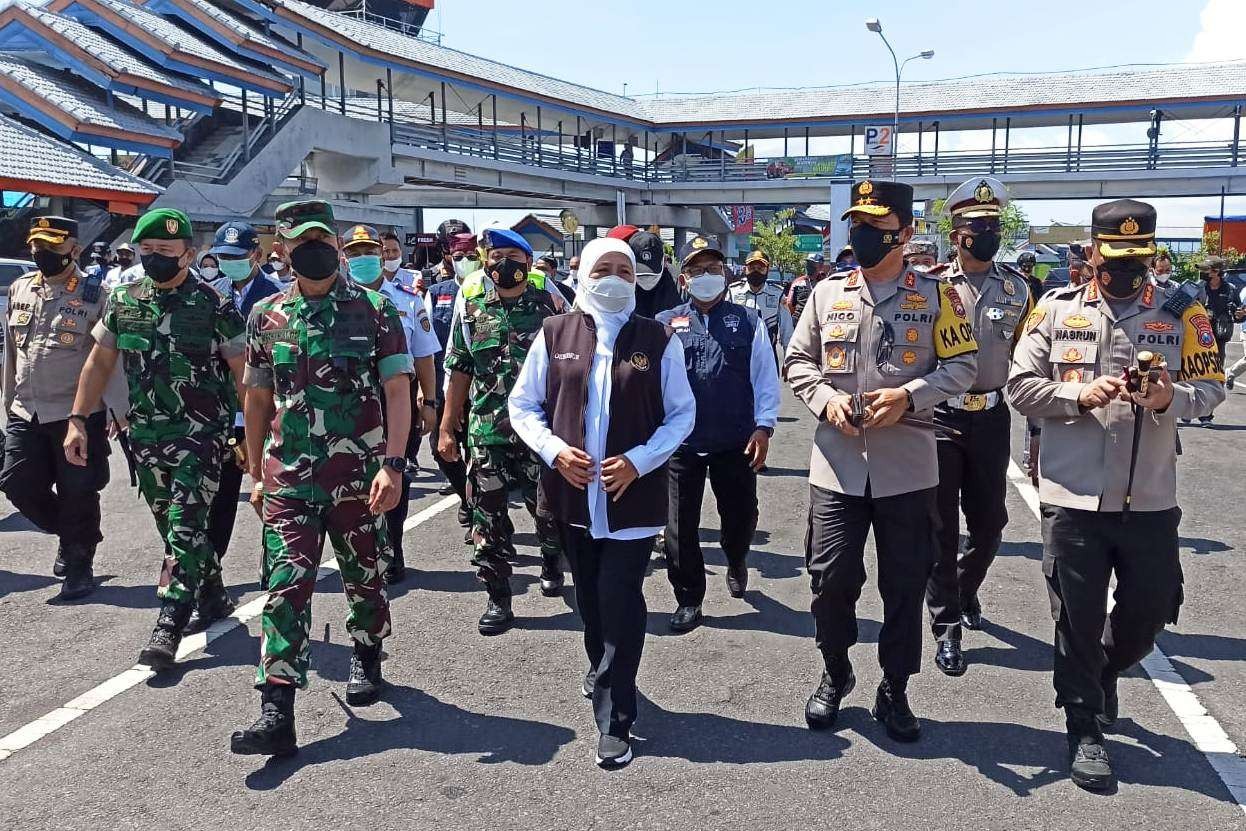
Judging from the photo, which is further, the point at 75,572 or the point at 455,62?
the point at 455,62

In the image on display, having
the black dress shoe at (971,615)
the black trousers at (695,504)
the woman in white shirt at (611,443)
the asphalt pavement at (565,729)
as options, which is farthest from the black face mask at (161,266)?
the black dress shoe at (971,615)

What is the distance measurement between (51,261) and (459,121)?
4605 cm

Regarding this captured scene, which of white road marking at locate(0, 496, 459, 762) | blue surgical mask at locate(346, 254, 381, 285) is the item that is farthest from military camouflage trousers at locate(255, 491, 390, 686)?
blue surgical mask at locate(346, 254, 381, 285)

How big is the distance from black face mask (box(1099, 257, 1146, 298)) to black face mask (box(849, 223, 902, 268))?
76 centimetres

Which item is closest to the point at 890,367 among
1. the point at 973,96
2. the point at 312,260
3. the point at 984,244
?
the point at 984,244

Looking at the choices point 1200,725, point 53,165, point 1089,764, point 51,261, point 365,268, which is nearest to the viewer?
point 1089,764

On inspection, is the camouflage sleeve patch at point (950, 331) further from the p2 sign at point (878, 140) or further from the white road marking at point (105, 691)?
the p2 sign at point (878, 140)

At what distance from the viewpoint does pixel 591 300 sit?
3953 mm

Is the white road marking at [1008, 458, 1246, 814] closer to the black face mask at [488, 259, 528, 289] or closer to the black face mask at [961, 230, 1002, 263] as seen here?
the black face mask at [961, 230, 1002, 263]

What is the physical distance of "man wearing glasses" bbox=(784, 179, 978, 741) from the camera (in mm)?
3945

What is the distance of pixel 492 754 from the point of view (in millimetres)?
3885

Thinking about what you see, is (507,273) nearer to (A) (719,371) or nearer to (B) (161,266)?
(A) (719,371)

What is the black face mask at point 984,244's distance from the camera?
4887 millimetres

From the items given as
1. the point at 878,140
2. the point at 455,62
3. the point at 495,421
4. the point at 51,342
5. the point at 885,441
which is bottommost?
the point at 495,421
